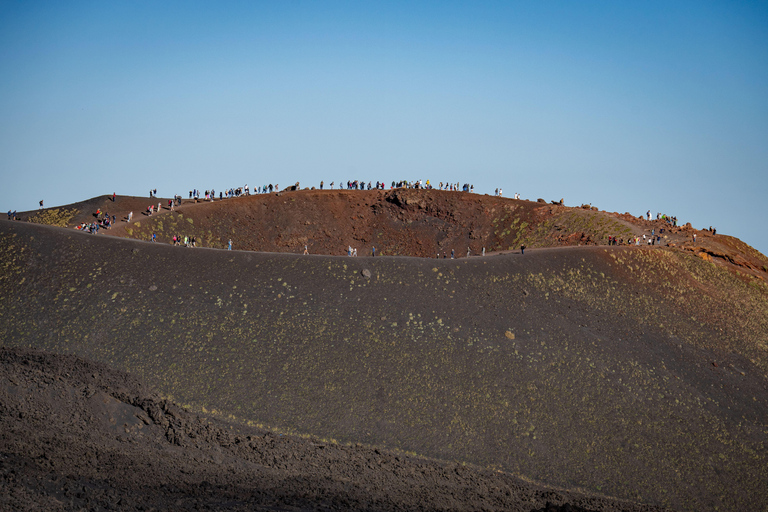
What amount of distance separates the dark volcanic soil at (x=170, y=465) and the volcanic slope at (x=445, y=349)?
2092mm

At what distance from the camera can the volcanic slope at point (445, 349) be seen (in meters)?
36.1

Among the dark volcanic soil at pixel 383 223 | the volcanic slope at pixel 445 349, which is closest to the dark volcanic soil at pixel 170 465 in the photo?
the volcanic slope at pixel 445 349

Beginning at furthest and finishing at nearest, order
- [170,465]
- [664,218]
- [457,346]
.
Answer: [664,218], [457,346], [170,465]

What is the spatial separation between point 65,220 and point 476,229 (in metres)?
52.2

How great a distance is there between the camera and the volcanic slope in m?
36.1

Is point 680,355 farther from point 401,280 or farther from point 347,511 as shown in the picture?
point 347,511

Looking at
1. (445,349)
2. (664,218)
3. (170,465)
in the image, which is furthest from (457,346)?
(664,218)

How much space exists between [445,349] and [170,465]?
20.3 m

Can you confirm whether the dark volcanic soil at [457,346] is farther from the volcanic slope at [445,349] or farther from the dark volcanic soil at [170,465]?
the dark volcanic soil at [170,465]

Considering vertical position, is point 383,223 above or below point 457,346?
above

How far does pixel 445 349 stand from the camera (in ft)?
139

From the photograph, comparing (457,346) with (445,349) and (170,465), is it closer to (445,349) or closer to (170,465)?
(445,349)

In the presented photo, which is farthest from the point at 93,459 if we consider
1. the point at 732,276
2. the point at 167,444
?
the point at 732,276

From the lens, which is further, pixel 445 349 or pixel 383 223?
pixel 383 223
